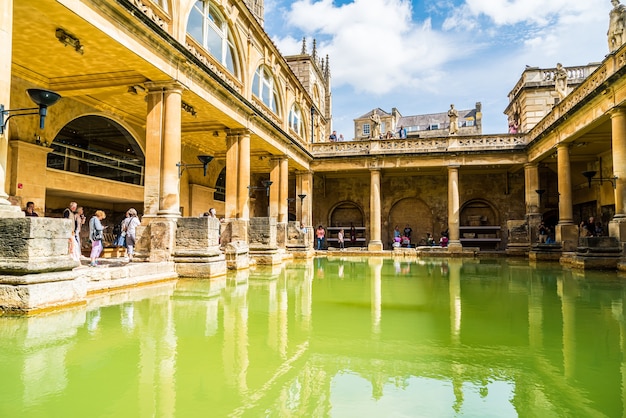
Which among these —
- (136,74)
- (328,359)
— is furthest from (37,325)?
(136,74)

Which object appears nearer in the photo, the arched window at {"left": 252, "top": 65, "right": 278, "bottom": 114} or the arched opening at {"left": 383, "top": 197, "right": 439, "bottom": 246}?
the arched window at {"left": 252, "top": 65, "right": 278, "bottom": 114}

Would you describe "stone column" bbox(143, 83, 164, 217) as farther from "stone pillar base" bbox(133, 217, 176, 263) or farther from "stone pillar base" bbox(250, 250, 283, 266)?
"stone pillar base" bbox(250, 250, 283, 266)

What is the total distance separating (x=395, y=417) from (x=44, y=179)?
13057 mm

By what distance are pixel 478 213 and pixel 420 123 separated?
34278 millimetres

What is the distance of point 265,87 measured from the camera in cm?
1794

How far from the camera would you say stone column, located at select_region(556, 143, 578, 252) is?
16.5m

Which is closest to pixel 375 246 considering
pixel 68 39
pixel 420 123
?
pixel 68 39

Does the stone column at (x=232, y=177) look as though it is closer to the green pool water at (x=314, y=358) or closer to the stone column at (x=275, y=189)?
the stone column at (x=275, y=189)

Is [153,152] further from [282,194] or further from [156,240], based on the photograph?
[282,194]

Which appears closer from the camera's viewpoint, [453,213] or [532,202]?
[532,202]

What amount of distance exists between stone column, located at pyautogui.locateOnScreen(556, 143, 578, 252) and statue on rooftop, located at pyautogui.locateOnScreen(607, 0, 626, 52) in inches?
180

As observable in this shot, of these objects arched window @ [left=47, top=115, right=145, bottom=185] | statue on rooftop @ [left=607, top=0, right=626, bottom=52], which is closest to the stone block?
arched window @ [left=47, top=115, right=145, bottom=185]

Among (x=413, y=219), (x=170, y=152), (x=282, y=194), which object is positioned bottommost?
(x=413, y=219)

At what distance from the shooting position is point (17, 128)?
37.0ft
